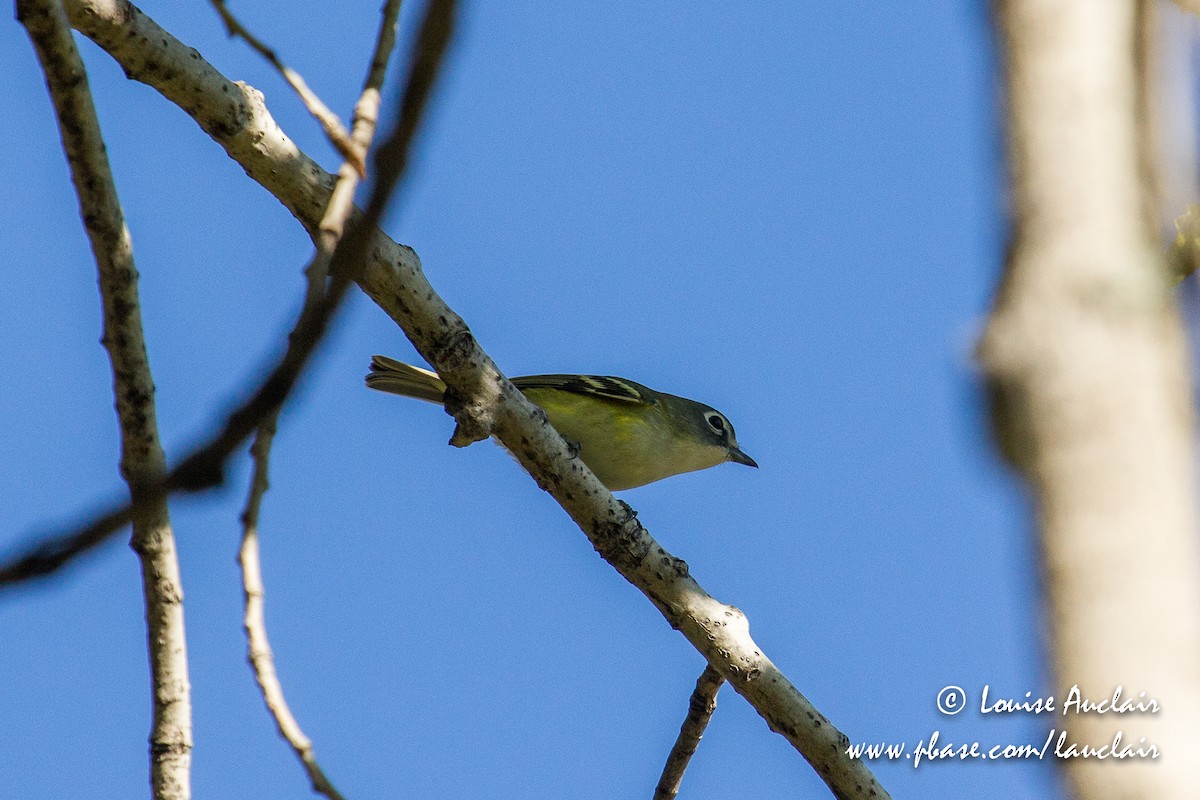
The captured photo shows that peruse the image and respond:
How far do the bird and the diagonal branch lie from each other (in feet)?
10.1

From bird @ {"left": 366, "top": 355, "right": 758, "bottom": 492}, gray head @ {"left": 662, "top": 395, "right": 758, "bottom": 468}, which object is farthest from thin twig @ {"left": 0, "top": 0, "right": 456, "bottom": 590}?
gray head @ {"left": 662, "top": 395, "right": 758, "bottom": 468}

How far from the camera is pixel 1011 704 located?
16.1 feet

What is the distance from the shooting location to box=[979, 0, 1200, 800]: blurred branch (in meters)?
1.00

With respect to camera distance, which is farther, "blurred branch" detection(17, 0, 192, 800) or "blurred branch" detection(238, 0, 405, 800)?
"blurred branch" detection(17, 0, 192, 800)

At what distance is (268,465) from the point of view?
2598mm

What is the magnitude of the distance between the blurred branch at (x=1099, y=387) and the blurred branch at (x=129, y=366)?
2.35 metres

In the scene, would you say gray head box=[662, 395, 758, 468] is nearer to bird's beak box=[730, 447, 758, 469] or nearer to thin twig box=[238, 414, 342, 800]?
bird's beak box=[730, 447, 758, 469]

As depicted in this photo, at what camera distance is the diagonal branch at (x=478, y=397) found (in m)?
4.25

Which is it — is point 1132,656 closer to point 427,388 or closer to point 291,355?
point 291,355

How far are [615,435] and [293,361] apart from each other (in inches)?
281

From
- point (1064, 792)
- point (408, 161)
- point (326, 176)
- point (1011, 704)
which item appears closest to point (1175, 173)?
point (1064, 792)

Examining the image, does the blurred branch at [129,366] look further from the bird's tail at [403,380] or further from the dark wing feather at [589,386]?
the dark wing feather at [589,386]

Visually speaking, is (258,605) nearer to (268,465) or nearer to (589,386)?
(268,465)

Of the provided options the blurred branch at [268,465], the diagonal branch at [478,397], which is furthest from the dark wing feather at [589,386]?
the blurred branch at [268,465]
